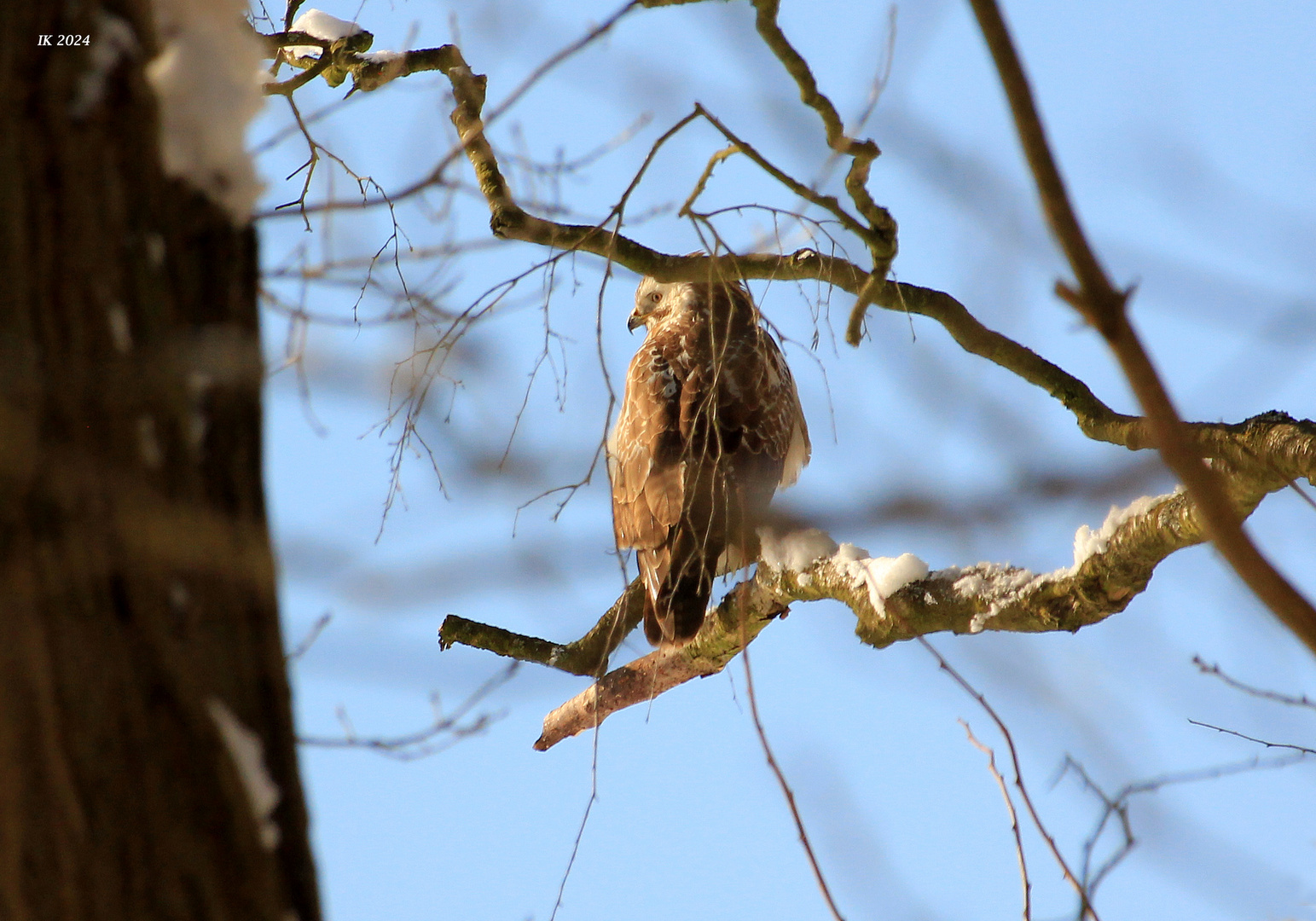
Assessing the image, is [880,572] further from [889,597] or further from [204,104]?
[204,104]

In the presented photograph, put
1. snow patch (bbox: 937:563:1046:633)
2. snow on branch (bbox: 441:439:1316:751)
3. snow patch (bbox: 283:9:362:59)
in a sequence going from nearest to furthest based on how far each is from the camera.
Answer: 1. snow on branch (bbox: 441:439:1316:751)
2. snow patch (bbox: 937:563:1046:633)
3. snow patch (bbox: 283:9:362:59)

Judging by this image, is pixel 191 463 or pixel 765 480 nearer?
pixel 191 463

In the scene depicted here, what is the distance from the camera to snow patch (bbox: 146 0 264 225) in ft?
5.33

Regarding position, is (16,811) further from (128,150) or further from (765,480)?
(765,480)

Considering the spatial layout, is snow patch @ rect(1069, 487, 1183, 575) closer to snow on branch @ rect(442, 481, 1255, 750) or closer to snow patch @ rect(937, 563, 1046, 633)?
snow on branch @ rect(442, 481, 1255, 750)

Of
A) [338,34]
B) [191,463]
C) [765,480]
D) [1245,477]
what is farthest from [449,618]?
[191,463]

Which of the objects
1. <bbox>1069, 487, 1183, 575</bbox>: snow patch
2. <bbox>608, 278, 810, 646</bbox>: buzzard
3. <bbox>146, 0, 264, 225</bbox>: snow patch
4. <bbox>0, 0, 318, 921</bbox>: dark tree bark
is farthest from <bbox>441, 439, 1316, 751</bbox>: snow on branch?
<bbox>146, 0, 264, 225</bbox>: snow patch

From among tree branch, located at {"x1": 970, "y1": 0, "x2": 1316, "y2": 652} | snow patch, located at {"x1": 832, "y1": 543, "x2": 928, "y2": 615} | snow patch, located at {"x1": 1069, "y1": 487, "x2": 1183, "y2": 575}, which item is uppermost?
snow patch, located at {"x1": 832, "y1": 543, "x2": 928, "y2": 615}

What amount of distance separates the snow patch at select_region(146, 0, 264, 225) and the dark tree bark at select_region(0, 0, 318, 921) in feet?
0.09

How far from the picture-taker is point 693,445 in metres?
4.82

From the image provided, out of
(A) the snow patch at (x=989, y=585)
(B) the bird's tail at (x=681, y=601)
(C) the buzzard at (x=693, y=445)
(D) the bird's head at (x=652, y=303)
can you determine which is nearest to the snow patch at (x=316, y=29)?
(C) the buzzard at (x=693, y=445)

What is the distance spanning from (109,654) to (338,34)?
158 inches

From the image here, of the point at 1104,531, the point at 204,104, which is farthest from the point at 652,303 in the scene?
the point at 204,104

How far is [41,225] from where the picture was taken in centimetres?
151
